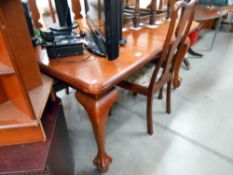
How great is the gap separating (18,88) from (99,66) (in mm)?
431

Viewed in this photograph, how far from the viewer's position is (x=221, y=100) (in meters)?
2.03

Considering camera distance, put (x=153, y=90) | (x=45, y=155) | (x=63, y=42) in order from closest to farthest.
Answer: (x=45, y=155) → (x=63, y=42) → (x=153, y=90)

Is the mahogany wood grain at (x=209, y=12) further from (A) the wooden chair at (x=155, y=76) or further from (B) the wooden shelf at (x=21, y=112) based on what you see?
(B) the wooden shelf at (x=21, y=112)

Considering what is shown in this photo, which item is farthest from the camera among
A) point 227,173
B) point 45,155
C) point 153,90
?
point 153,90

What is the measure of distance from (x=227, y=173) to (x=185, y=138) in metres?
0.37

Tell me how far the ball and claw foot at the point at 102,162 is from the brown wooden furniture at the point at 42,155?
0.27m

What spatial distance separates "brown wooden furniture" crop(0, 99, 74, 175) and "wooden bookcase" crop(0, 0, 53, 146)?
37mm

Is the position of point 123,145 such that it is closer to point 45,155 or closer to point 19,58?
point 45,155

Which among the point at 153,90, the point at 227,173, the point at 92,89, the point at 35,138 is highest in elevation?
the point at 92,89

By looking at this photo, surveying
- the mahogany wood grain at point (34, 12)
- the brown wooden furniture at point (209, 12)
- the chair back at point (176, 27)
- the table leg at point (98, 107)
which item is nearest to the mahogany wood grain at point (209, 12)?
the brown wooden furniture at point (209, 12)

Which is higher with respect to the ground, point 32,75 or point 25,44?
point 25,44

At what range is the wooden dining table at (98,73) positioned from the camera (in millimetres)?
966

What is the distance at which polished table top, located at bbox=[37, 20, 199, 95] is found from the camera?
95cm

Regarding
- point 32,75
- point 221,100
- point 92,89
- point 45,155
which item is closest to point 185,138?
point 221,100
